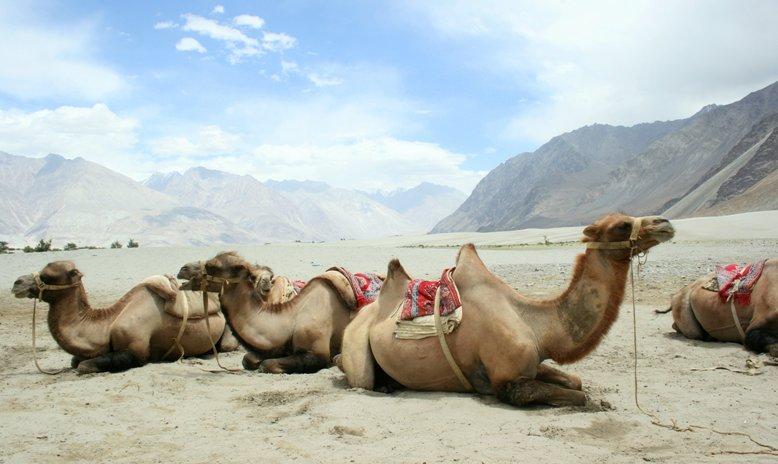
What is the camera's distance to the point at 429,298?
6254 millimetres

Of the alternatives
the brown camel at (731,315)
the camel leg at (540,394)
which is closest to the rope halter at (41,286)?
the camel leg at (540,394)

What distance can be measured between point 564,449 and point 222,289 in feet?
16.0

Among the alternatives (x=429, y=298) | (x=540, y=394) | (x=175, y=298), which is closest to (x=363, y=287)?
(x=429, y=298)

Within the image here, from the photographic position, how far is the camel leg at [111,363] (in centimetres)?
743

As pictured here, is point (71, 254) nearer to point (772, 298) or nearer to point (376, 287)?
point (376, 287)

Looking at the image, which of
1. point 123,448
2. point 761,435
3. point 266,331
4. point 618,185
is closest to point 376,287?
point 266,331

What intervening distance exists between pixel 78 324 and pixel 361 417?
4538 millimetres

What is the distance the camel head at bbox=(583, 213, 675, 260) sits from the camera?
17.1 feet

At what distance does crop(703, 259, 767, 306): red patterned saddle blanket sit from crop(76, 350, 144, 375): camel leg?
773 cm

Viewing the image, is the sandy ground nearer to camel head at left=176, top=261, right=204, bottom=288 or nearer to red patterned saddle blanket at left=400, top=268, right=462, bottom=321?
red patterned saddle blanket at left=400, top=268, right=462, bottom=321

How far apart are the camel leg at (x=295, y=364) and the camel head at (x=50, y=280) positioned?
274 centimetres

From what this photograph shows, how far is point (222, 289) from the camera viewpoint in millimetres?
7723

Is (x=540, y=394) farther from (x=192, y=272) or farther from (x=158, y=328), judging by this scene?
(x=158, y=328)

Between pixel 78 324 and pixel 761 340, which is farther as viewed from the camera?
pixel 78 324
